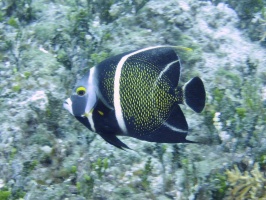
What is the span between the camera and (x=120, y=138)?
2803 millimetres

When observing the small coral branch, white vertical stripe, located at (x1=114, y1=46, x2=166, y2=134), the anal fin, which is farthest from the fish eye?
the small coral branch

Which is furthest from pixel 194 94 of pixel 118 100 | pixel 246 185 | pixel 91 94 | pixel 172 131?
pixel 246 185

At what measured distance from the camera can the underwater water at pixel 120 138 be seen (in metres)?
2.51

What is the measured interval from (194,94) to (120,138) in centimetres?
118

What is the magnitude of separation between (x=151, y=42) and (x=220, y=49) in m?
0.83

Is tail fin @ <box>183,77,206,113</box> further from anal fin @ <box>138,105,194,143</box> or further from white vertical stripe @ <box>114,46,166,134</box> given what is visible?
white vertical stripe @ <box>114,46,166,134</box>

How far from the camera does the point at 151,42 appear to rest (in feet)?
11.7

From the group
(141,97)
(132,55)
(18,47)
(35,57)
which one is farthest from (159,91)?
(18,47)

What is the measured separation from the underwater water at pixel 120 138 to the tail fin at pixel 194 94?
91 centimetres

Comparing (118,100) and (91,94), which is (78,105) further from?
(118,100)

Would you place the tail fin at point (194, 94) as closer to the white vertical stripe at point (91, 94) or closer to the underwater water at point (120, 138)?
the white vertical stripe at point (91, 94)

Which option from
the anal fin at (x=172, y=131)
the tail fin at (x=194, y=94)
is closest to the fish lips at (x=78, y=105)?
the anal fin at (x=172, y=131)

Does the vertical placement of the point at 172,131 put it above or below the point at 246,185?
above

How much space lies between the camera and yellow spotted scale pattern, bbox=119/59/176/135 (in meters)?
1.71
